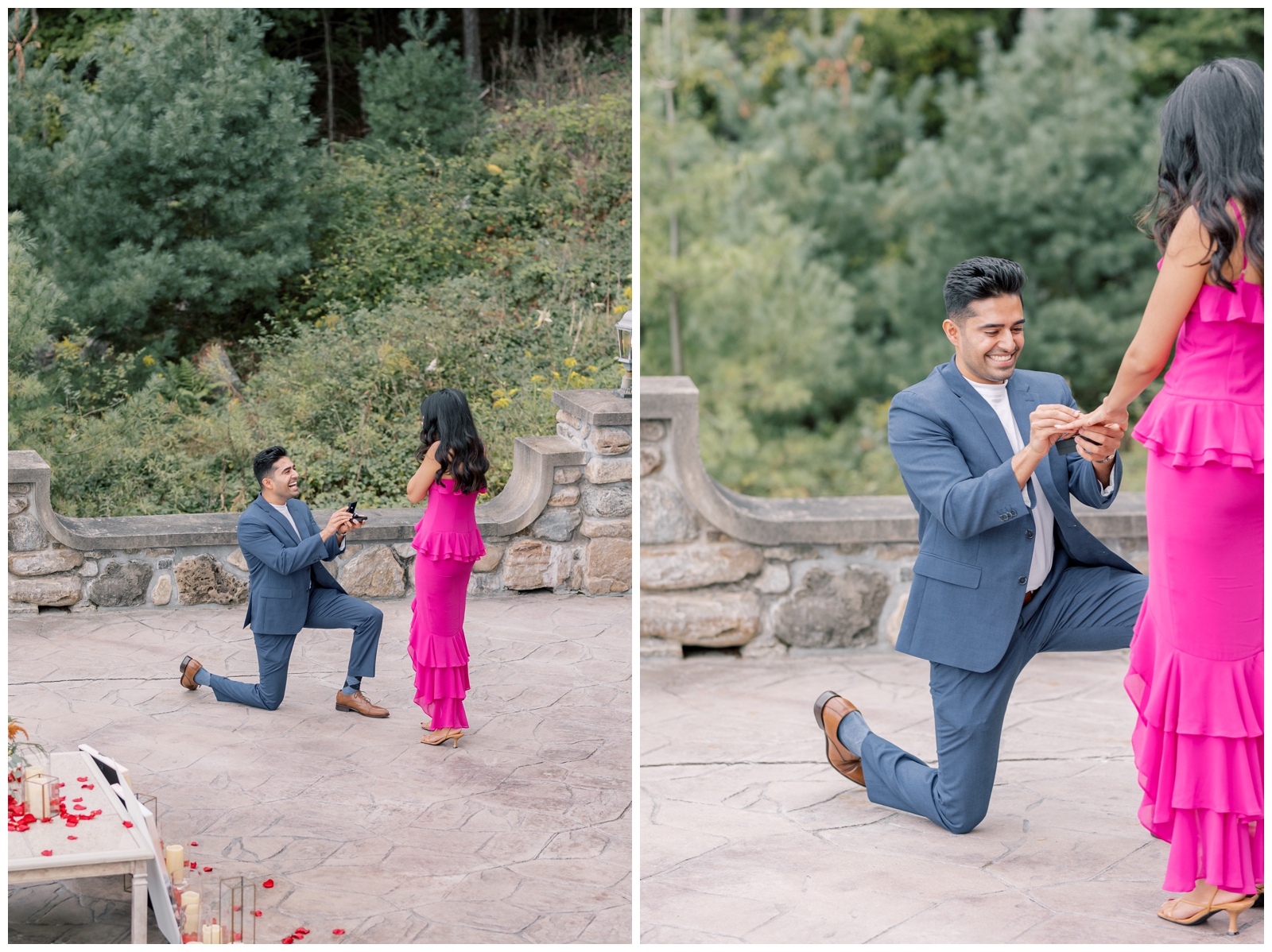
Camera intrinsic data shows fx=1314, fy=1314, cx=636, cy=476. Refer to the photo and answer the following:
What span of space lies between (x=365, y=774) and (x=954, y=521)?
2165mm

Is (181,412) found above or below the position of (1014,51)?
below

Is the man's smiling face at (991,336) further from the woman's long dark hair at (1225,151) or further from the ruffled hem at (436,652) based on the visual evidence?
the ruffled hem at (436,652)

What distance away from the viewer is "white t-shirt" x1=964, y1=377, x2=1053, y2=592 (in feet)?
10.7

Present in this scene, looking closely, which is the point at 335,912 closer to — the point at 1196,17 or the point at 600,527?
the point at 600,527

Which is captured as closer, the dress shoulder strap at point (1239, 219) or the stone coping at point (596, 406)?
the dress shoulder strap at point (1239, 219)

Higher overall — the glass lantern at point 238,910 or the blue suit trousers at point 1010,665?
the blue suit trousers at point 1010,665

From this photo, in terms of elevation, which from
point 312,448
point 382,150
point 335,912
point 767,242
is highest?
point 382,150

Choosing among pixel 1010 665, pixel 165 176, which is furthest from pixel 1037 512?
pixel 165 176

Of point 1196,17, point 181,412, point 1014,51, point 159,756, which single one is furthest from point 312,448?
point 1196,17

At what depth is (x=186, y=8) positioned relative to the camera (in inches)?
334

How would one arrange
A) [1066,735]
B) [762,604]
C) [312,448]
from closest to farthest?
[1066,735] → [762,604] → [312,448]

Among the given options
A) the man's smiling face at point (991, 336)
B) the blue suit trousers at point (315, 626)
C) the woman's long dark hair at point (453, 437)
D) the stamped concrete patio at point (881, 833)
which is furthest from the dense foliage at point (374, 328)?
the man's smiling face at point (991, 336)

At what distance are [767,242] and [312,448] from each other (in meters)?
3.02

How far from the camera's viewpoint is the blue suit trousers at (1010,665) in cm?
326
